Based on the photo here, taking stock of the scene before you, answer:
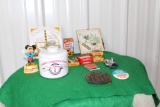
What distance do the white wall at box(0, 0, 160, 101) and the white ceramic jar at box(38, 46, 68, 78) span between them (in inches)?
15.1

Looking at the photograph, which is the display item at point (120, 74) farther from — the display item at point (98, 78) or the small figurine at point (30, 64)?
the small figurine at point (30, 64)

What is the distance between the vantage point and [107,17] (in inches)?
47.5

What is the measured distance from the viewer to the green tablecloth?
0.68 meters

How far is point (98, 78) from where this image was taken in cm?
79

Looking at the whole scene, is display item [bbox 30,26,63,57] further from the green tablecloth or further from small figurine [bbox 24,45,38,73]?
the green tablecloth

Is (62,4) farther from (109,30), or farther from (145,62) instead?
(145,62)

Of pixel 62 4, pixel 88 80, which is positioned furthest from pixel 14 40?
pixel 88 80

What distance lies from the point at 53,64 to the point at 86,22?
49 centimetres

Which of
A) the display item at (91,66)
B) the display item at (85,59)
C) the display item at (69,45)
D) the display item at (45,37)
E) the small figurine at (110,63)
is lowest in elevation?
the display item at (91,66)

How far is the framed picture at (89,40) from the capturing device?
3.64 feet

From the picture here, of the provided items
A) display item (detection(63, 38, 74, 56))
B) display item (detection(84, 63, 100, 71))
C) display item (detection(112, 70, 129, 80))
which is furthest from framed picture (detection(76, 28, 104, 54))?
display item (detection(112, 70, 129, 80))

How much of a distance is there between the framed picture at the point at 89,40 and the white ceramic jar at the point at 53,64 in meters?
0.31

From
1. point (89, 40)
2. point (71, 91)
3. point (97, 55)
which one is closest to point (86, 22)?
point (89, 40)

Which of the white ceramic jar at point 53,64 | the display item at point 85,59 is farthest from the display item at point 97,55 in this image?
the white ceramic jar at point 53,64
